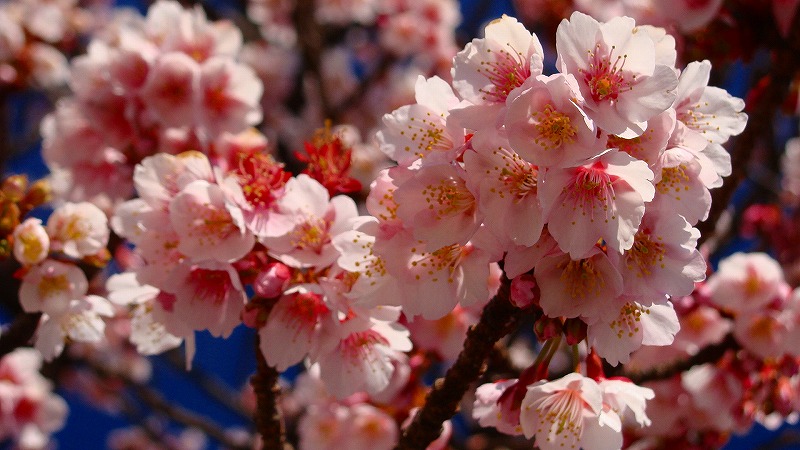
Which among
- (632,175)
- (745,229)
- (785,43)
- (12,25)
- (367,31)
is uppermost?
(632,175)

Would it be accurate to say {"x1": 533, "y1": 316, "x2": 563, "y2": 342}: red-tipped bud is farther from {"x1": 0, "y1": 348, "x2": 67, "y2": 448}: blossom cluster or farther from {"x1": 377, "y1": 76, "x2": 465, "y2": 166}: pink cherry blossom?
{"x1": 0, "y1": 348, "x2": 67, "y2": 448}: blossom cluster

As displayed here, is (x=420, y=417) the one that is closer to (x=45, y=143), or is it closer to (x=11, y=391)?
(x=45, y=143)

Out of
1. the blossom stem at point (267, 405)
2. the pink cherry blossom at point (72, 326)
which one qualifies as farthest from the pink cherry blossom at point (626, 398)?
the pink cherry blossom at point (72, 326)

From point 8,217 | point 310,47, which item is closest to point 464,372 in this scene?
point 8,217

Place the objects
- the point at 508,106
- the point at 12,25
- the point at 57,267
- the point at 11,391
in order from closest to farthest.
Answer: the point at 508,106
the point at 57,267
the point at 11,391
the point at 12,25

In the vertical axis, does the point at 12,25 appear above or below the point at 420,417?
below

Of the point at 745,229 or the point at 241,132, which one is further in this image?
the point at 745,229

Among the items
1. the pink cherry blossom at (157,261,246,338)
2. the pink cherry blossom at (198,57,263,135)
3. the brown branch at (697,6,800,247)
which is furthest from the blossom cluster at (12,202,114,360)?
the brown branch at (697,6,800,247)

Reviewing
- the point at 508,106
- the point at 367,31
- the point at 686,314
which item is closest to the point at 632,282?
the point at 508,106
